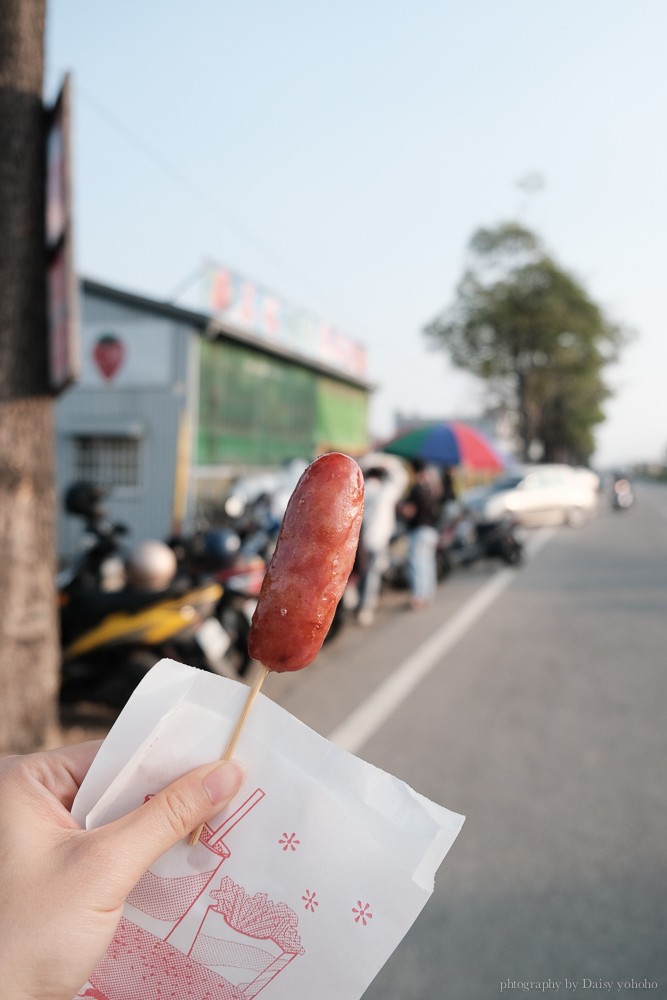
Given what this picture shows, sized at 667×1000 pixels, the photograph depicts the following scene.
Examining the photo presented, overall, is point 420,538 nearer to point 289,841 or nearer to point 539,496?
point 289,841

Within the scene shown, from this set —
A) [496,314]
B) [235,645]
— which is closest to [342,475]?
[235,645]

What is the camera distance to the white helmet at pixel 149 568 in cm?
560

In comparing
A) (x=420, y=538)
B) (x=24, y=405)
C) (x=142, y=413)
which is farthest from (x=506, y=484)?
(x=24, y=405)

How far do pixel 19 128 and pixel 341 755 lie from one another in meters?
4.30

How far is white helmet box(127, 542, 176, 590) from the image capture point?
220 inches

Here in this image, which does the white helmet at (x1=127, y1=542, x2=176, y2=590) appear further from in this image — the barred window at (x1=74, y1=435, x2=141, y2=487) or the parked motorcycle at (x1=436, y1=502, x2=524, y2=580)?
the barred window at (x1=74, y1=435, x2=141, y2=487)

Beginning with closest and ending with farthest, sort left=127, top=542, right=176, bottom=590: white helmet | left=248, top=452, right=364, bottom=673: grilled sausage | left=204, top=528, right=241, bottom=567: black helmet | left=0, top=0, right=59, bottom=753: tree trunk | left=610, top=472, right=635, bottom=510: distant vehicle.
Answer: left=248, top=452, right=364, bottom=673: grilled sausage < left=0, top=0, right=59, bottom=753: tree trunk < left=127, top=542, right=176, bottom=590: white helmet < left=204, top=528, right=241, bottom=567: black helmet < left=610, top=472, right=635, bottom=510: distant vehicle

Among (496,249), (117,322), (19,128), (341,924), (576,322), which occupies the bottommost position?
(341,924)

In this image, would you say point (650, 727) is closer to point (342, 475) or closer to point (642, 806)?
point (642, 806)

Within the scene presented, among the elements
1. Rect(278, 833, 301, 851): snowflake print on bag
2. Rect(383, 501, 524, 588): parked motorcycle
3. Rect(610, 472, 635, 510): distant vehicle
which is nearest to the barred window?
Rect(383, 501, 524, 588): parked motorcycle

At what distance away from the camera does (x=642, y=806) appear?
165 inches

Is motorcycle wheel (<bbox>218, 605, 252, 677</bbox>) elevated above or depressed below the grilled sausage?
below

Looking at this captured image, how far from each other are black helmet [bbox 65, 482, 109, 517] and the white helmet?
0.91 m

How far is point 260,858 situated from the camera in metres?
1.18
